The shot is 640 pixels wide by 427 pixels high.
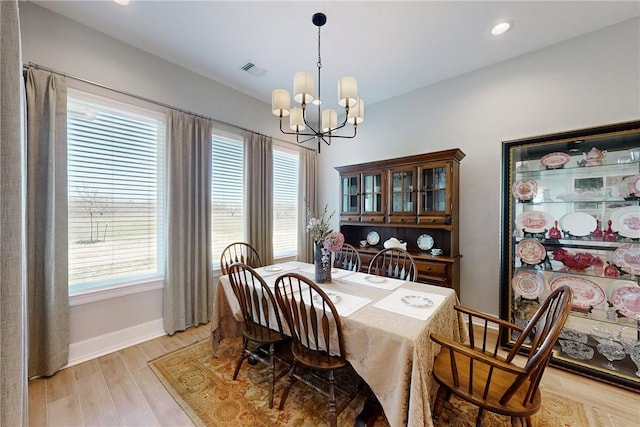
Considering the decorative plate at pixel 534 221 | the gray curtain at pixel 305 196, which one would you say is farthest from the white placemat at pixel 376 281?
the gray curtain at pixel 305 196

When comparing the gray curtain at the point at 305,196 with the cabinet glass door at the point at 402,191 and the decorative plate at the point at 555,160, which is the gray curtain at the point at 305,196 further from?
the decorative plate at the point at 555,160

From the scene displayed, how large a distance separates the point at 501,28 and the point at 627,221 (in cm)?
197

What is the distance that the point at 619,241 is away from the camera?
2.05 m

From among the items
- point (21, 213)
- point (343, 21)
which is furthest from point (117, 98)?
point (343, 21)

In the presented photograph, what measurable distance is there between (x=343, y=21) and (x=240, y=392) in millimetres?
3147

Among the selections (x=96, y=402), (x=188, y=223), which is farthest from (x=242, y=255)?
(x=96, y=402)

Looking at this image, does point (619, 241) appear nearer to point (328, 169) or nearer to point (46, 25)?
point (328, 169)

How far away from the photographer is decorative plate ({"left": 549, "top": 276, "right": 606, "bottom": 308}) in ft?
7.00

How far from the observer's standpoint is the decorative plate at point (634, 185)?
198 centimetres

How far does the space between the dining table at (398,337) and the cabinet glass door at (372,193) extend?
4.96ft

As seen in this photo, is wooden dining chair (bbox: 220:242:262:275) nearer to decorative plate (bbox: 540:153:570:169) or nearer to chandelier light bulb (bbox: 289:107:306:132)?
chandelier light bulb (bbox: 289:107:306:132)

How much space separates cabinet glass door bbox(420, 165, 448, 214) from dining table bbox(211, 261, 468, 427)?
1242 millimetres

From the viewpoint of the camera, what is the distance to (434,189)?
9.57 feet

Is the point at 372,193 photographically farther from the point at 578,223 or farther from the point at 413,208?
the point at 578,223
